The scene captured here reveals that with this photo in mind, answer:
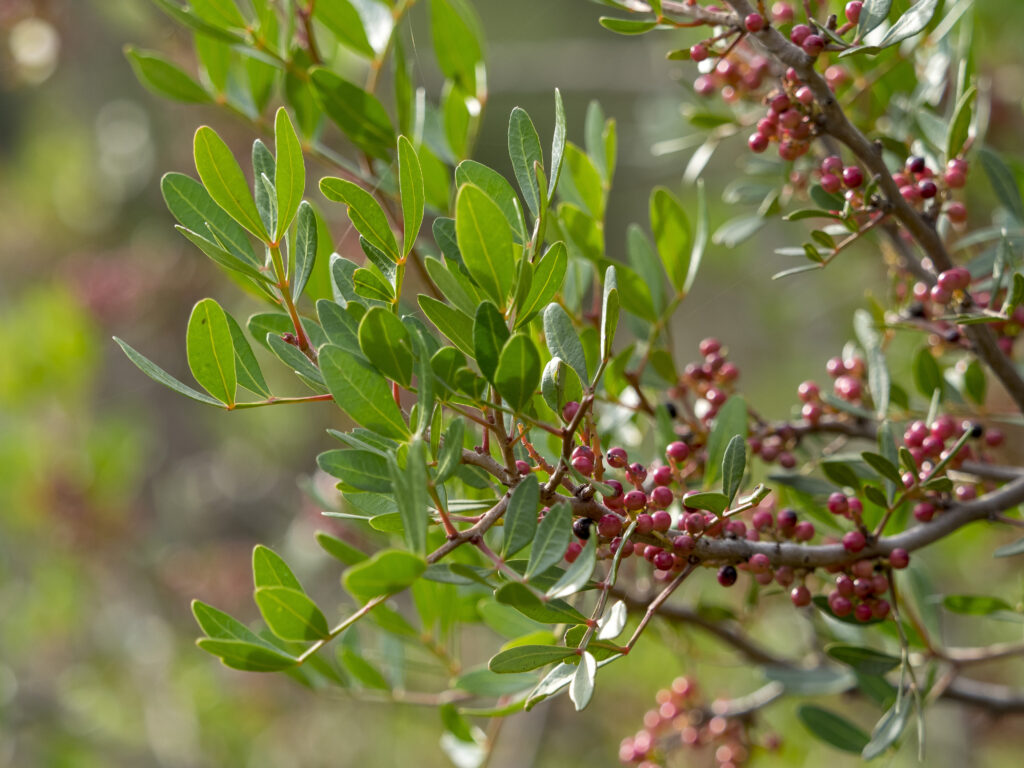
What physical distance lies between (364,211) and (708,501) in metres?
0.22

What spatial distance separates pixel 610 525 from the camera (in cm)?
47

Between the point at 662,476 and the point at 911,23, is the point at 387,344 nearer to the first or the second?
the point at 662,476

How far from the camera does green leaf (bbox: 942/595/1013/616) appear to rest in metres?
0.68

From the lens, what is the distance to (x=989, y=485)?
2.45ft

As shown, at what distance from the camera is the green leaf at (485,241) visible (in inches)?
16.6

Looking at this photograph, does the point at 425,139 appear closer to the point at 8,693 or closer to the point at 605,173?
the point at 605,173

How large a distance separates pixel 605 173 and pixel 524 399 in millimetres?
329

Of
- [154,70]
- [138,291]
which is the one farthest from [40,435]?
[154,70]

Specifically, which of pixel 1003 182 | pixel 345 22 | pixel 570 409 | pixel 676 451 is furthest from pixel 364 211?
pixel 1003 182

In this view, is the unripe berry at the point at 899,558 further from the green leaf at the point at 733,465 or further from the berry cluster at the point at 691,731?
the berry cluster at the point at 691,731

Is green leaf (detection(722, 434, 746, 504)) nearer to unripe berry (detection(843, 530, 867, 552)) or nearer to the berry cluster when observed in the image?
unripe berry (detection(843, 530, 867, 552))

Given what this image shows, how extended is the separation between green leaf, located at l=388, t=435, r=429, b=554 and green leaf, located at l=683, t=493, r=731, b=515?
144 mm

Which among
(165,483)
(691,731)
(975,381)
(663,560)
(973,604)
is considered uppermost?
(663,560)

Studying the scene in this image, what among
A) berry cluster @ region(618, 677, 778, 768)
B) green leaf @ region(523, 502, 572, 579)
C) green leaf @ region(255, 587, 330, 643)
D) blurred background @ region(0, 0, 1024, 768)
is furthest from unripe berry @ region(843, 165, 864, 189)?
blurred background @ region(0, 0, 1024, 768)
